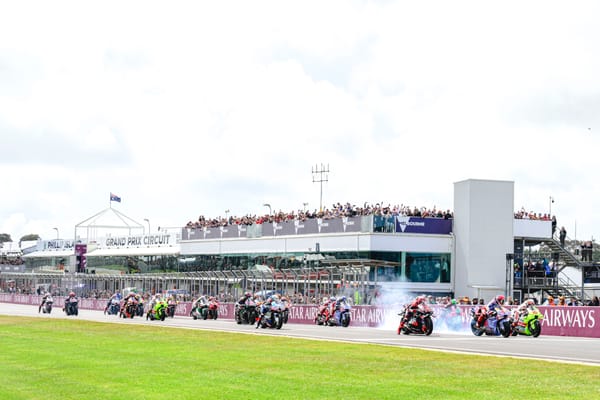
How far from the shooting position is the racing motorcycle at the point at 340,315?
1820 inches

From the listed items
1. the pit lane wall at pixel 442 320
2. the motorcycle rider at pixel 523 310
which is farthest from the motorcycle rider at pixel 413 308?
the pit lane wall at pixel 442 320

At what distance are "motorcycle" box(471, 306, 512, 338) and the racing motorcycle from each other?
34.2 feet

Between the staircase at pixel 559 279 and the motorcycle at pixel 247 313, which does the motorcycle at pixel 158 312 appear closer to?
the motorcycle at pixel 247 313

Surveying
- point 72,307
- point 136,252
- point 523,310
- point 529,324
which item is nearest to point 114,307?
point 72,307

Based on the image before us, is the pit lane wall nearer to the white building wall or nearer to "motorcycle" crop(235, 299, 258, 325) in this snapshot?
"motorcycle" crop(235, 299, 258, 325)

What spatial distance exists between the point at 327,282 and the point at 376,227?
14519 millimetres

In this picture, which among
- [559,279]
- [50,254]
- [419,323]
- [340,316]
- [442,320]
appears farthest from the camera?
[50,254]

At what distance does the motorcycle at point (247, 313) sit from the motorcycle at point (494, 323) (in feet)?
45.5

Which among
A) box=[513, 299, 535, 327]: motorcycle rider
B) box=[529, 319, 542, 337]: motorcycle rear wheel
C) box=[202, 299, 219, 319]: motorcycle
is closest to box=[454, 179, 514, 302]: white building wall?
box=[202, 299, 219, 319]: motorcycle

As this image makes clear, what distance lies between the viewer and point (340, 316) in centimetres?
4653

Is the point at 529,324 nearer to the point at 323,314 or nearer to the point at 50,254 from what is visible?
the point at 323,314

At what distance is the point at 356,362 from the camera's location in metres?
21.0

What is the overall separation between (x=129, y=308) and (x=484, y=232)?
22.8 m

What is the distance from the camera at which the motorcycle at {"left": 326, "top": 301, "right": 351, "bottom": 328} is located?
1820 inches
